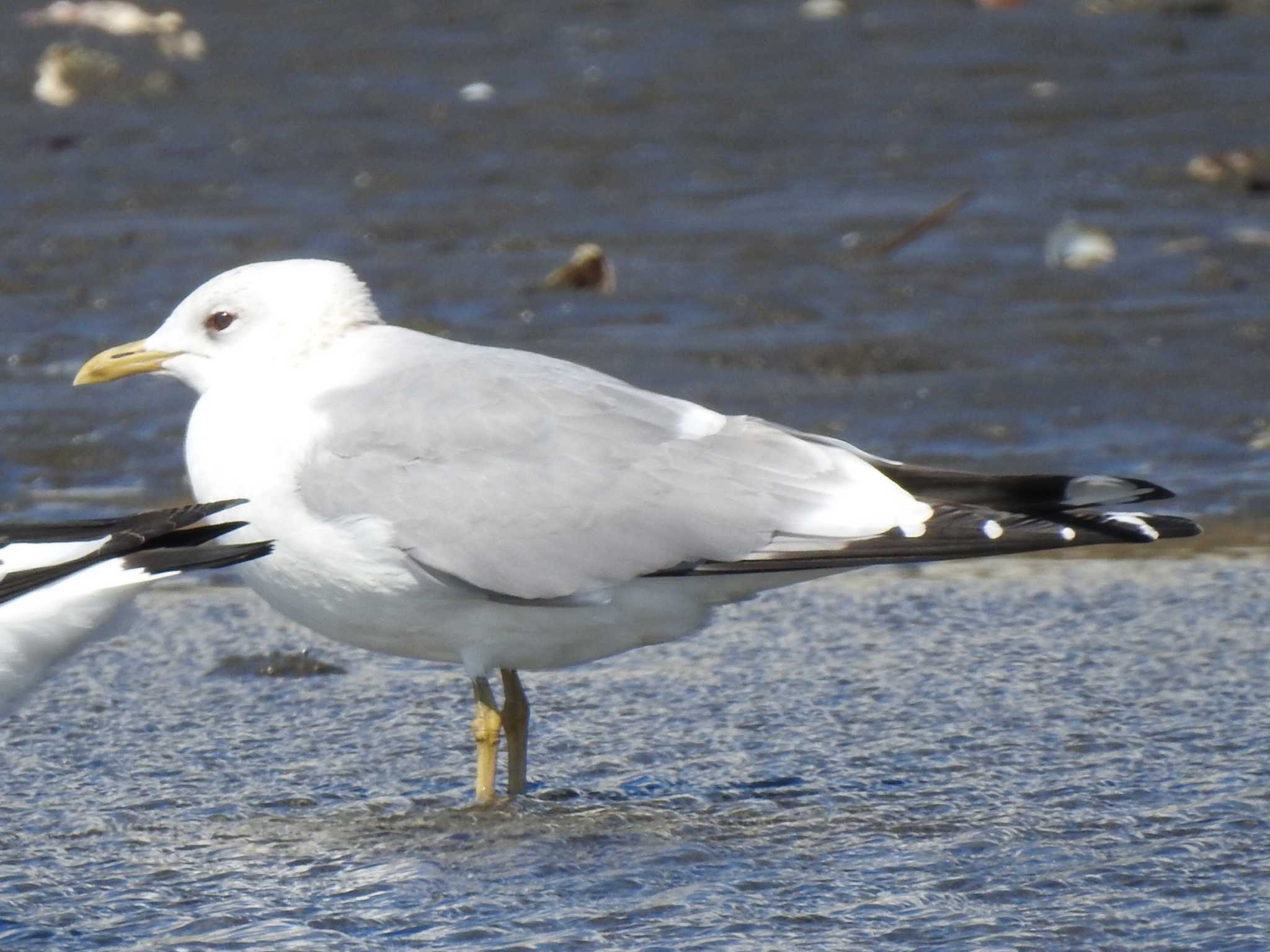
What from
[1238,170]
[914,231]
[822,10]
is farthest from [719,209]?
[822,10]

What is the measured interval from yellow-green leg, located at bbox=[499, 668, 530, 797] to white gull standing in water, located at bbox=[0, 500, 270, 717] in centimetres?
65

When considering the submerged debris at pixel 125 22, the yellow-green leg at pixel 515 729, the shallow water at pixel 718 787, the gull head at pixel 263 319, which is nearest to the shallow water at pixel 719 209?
the submerged debris at pixel 125 22

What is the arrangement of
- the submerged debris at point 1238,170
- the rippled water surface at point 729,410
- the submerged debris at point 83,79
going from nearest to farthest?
the rippled water surface at point 729,410 → the submerged debris at point 1238,170 → the submerged debris at point 83,79

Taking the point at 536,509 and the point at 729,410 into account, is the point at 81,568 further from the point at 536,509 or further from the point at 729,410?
the point at 729,410

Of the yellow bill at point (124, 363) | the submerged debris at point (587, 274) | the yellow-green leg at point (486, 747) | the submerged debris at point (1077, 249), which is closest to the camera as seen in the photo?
the yellow-green leg at point (486, 747)

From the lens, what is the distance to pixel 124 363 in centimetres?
436

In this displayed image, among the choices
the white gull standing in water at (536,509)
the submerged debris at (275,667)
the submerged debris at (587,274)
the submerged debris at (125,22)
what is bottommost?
the submerged debris at (275,667)

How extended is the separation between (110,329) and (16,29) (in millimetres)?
3798

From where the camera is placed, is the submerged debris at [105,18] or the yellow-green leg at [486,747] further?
the submerged debris at [105,18]

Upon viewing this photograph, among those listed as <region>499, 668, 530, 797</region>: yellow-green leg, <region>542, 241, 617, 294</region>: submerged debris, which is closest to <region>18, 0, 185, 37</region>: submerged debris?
<region>542, 241, 617, 294</region>: submerged debris

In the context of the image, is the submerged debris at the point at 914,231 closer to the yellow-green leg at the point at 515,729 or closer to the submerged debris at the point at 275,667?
the submerged debris at the point at 275,667

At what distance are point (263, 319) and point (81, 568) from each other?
2.45ft

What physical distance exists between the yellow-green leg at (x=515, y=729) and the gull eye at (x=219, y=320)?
854mm

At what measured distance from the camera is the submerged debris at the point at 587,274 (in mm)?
7449
